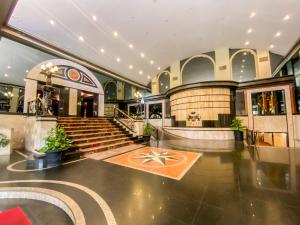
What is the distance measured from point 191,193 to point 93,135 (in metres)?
5.47

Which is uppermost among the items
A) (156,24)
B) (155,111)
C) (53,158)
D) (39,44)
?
(156,24)

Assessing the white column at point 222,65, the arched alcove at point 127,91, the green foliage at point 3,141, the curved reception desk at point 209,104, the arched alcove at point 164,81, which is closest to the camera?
the green foliage at point 3,141

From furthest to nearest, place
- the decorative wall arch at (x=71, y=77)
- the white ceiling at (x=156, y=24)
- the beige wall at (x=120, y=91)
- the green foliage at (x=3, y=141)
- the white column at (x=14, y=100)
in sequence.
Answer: the beige wall at (x=120, y=91)
the white column at (x=14, y=100)
the decorative wall arch at (x=71, y=77)
the white ceiling at (x=156, y=24)
the green foliage at (x=3, y=141)

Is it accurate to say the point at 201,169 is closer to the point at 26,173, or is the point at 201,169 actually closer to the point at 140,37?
the point at 26,173

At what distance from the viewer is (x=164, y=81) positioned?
15.6 meters

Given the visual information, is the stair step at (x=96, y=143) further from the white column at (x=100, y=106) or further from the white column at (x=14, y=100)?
the white column at (x=14, y=100)

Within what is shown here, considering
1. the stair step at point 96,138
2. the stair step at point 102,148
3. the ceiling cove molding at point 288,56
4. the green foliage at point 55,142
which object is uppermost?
the ceiling cove molding at point 288,56

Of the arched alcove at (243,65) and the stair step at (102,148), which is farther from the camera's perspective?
the arched alcove at (243,65)

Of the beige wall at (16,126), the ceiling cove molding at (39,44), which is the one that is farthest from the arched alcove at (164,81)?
the beige wall at (16,126)

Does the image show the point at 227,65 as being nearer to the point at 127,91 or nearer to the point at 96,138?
the point at 127,91

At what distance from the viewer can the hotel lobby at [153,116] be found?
81.7 inches

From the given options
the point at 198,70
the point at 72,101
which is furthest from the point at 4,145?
the point at 198,70

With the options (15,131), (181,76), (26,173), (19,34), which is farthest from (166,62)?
(26,173)

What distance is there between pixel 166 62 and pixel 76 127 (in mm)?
10949
